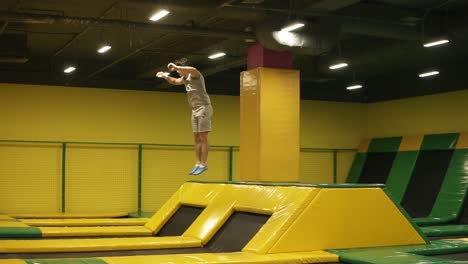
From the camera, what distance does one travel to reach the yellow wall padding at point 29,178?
450 inches

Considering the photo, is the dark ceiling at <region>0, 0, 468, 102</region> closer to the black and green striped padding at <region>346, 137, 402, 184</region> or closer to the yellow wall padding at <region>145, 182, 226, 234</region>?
the black and green striped padding at <region>346, 137, 402, 184</region>

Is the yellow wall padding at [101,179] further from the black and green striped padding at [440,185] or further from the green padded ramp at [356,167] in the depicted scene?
the black and green striped padding at [440,185]

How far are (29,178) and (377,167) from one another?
275 inches

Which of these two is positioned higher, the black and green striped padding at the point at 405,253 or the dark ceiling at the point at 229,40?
the dark ceiling at the point at 229,40

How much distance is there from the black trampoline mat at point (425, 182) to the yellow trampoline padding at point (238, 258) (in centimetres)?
734

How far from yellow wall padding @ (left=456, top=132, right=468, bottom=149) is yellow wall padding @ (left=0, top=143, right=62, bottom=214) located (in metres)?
7.35

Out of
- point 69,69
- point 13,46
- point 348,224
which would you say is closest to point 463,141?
point 69,69

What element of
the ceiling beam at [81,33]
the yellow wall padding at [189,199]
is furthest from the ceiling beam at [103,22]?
the yellow wall padding at [189,199]

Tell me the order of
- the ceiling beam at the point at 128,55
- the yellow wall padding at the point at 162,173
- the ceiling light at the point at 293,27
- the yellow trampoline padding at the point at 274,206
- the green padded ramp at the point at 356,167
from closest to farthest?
1. the yellow trampoline padding at the point at 274,206
2. the ceiling light at the point at 293,27
3. the ceiling beam at the point at 128,55
4. the yellow wall padding at the point at 162,173
5. the green padded ramp at the point at 356,167

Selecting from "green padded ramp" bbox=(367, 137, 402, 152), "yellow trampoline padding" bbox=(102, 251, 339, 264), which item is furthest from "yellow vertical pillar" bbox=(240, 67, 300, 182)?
"green padded ramp" bbox=(367, 137, 402, 152)

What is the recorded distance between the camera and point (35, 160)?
11.7 metres

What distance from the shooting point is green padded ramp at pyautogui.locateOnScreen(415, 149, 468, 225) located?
10.8m

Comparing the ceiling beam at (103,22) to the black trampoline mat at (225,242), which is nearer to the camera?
the black trampoline mat at (225,242)

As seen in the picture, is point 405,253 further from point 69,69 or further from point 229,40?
point 69,69
